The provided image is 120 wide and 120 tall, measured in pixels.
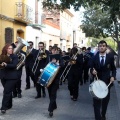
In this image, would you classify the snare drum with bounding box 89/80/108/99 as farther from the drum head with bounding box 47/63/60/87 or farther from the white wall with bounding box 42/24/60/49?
the white wall with bounding box 42/24/60/49

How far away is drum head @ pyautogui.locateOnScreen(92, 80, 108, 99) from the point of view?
6.90 meters

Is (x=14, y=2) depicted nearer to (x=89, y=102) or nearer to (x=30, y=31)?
(x=30, y=31)

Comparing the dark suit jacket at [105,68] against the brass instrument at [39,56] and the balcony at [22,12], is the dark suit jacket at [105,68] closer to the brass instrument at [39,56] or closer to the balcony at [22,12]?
the brass instrument at [39,56]

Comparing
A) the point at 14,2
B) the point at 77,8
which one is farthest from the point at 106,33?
the point at 77,8

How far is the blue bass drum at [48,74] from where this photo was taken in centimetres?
802

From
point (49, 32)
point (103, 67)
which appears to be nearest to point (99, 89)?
point (103, 67)

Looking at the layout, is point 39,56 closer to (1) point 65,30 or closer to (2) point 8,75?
(2) point 8,75

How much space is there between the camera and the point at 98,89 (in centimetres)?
694

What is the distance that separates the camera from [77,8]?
13664mm

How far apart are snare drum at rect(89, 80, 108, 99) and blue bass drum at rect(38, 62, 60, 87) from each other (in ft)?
4.37

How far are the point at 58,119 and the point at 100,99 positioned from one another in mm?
1311

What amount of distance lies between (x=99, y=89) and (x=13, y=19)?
1968 centimetres

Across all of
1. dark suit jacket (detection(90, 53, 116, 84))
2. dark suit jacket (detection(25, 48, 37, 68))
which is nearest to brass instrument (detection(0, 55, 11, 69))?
dark suit jacket (detection(90, 53, 116, 84))

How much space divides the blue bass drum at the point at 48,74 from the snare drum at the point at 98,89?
133 cm
